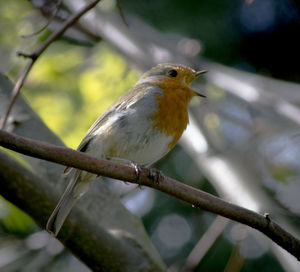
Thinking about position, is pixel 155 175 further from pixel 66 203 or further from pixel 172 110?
pixel 172 110

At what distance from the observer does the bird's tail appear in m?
3.04

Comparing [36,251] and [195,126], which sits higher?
[195,126]

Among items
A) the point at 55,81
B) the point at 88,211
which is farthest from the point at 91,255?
the point at 55,81

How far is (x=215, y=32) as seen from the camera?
7949mm

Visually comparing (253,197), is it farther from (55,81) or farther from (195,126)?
(55,81)

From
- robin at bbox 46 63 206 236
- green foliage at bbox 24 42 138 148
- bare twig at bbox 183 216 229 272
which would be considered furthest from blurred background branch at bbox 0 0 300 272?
robin at bbox 46 63 206 236

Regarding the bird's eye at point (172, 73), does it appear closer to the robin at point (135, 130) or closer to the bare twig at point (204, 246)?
the robin at point (135, 130)

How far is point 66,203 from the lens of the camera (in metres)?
3.20

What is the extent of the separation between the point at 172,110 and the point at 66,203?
1.16 meters

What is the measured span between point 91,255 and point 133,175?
3.26 ft

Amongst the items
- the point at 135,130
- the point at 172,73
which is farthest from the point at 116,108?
the point at 172,73

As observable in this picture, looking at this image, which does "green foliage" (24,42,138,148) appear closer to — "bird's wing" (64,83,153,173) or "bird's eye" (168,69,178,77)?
"bird's eye" (168,69,178,77)

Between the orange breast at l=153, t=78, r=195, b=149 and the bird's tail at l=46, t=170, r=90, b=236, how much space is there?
734 millimetres

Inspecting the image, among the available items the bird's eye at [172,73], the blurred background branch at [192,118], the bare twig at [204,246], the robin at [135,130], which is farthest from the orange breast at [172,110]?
the bare twig at [204,246]
